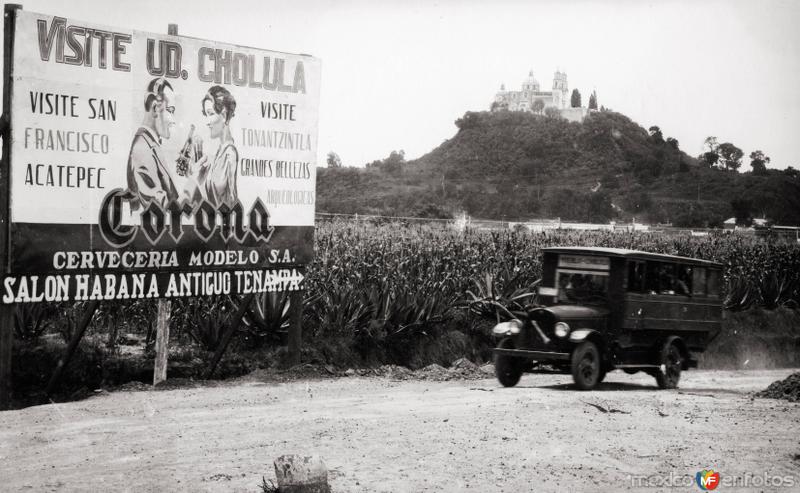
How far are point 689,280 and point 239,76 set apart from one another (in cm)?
726

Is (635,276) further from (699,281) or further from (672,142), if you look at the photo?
(672,142)

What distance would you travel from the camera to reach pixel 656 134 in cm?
12650

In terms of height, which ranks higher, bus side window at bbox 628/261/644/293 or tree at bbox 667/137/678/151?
tree at bbox 667/137/678/151

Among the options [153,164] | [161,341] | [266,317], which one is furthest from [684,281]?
[153,164]

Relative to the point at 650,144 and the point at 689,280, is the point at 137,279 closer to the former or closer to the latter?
the point at 689,280

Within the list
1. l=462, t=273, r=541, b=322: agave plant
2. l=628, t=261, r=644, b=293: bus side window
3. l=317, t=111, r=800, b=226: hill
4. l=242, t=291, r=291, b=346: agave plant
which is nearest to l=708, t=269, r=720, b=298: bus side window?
l=628, t=261, r=644, b=293: bus side window

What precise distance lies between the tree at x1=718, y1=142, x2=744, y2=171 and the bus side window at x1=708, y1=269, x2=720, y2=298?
324 feet

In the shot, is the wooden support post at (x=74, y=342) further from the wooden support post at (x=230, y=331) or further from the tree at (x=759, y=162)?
the tree at (x=759, y=162)

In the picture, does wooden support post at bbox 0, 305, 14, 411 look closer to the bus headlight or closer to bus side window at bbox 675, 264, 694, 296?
the bus headlight

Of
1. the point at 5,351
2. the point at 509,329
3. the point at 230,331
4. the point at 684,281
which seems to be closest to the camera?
the point at 5,351

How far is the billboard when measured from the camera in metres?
9.83

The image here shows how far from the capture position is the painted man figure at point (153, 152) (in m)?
10.7

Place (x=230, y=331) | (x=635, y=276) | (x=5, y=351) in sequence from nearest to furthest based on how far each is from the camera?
(x=5, y=351)
(x=230, y=331)
(x=635, y=276)

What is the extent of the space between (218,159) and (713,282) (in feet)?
25.7
